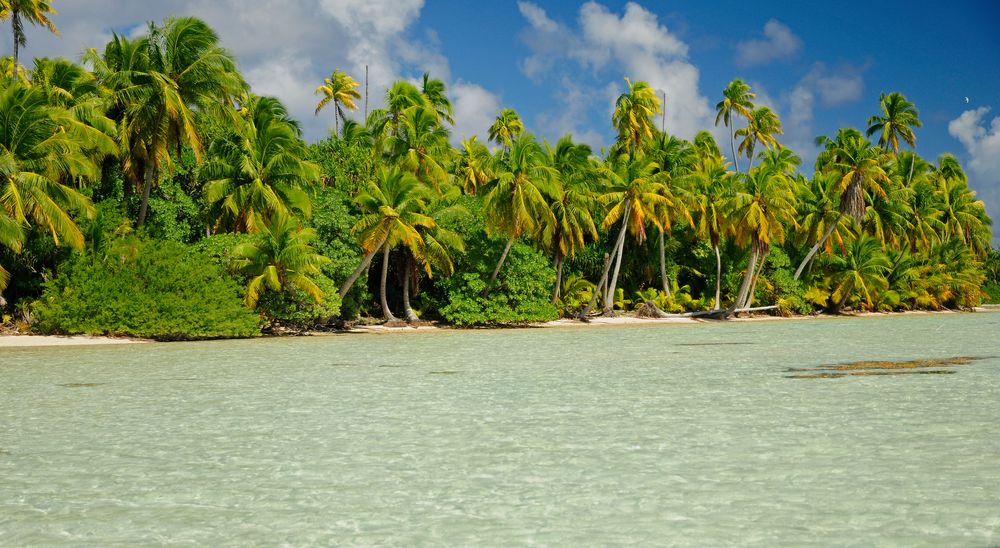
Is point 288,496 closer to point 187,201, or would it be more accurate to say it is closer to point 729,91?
point 187,201

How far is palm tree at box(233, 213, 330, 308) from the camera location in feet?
78.0

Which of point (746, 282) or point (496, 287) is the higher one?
point (746, 282)

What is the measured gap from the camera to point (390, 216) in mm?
26344

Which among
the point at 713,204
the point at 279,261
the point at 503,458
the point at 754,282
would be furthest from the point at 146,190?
the point at 754,282

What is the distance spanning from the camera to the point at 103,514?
5.07m

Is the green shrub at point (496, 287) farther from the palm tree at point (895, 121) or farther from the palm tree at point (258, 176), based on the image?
the palm tree at point (895, 121)

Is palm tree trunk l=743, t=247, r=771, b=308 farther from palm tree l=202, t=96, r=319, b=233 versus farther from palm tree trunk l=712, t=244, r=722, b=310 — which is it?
palm tree l=202, t=96, r=319, b=233

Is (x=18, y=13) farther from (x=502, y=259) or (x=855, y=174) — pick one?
(x=855, y=174)

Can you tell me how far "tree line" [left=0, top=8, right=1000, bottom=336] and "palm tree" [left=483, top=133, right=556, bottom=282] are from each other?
0.29ft

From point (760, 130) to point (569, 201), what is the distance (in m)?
26.7

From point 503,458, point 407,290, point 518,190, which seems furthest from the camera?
point 407,290

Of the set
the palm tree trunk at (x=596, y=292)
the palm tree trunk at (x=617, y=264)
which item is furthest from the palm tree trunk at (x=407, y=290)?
the palm tree trunk at (x=617, y=264)

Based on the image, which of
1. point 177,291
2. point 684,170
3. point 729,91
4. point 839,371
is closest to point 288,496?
point 839,371

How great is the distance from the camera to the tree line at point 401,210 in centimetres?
2272
